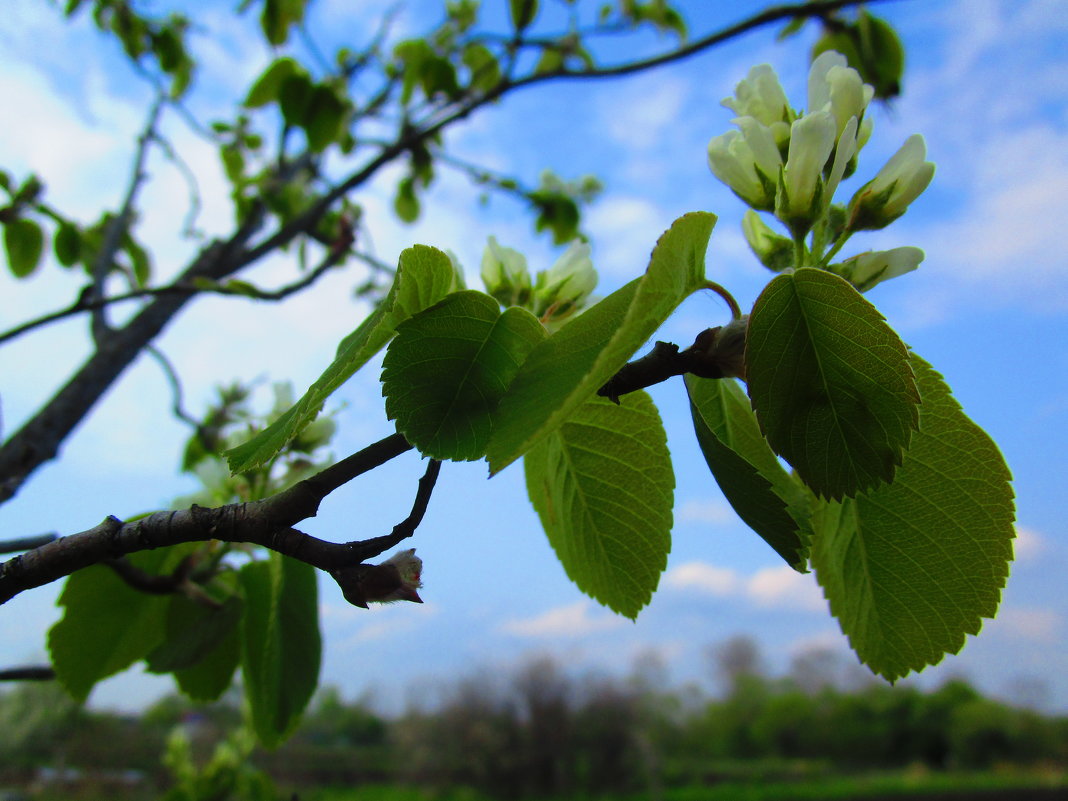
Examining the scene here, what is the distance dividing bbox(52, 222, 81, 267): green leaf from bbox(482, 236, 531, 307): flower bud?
1.01 metres

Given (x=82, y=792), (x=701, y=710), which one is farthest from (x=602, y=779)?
(x=82, y=792)

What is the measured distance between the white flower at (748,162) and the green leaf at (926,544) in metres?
0.12

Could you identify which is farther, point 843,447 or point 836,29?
point 836,29

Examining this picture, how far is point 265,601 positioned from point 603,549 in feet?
0.95

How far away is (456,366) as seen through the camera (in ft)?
1.16

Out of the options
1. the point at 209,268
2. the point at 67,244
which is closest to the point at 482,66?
the point at 209,268

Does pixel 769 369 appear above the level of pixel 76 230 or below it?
below

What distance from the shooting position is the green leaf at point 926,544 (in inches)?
14.0

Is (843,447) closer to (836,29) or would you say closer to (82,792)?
(836,29)

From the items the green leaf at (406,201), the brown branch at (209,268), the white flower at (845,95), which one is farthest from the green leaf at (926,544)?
the green leaf at (406,201)

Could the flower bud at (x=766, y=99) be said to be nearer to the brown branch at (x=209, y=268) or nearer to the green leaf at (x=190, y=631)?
the green leaf at (x=190, y=631)

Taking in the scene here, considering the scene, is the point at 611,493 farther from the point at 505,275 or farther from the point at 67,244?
the point at 67,244

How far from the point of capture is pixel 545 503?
0.46 m

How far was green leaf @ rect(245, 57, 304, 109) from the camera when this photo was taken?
1.23 meters
